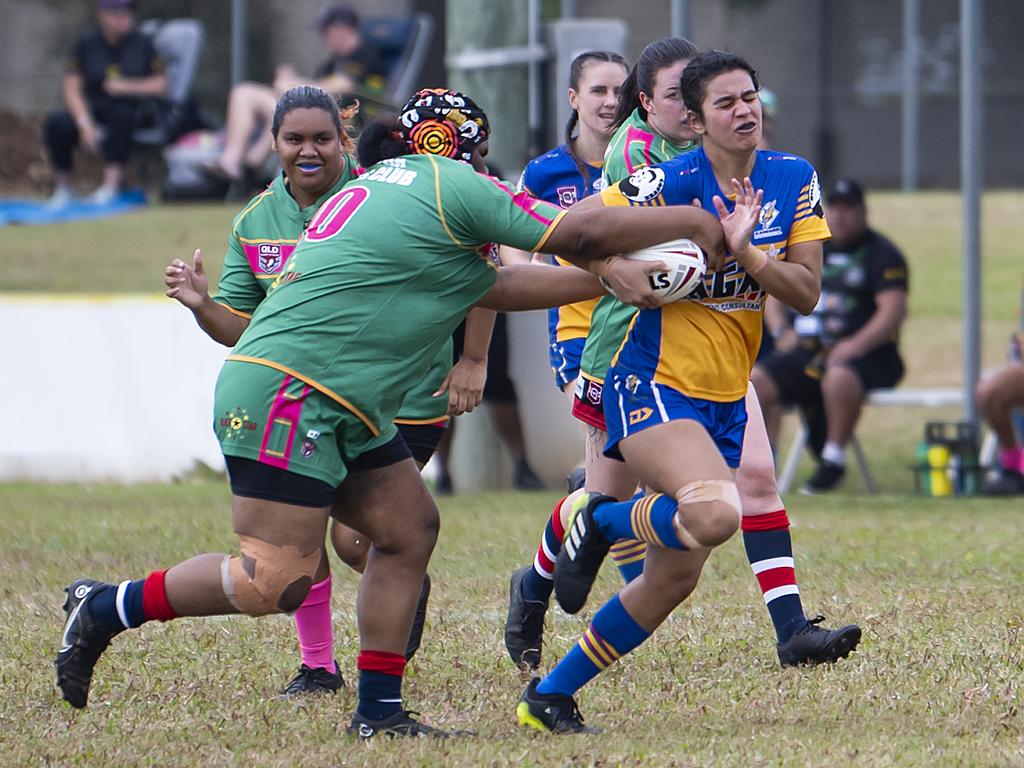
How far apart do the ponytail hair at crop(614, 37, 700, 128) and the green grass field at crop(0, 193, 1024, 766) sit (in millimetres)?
1792

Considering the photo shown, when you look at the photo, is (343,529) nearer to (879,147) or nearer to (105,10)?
(105,10)

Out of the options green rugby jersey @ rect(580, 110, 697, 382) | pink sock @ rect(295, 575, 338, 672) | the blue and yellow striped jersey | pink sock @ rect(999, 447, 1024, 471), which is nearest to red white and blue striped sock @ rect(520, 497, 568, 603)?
green rugby jersey @ rect(580, 110, 697, 382)

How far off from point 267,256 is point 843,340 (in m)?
6.55

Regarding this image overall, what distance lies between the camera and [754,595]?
7.07 meters

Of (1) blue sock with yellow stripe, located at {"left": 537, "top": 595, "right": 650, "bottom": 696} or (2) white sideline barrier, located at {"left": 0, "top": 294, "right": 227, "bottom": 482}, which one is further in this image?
(2) white sideline barrier, located at {"left": 0, "top": 294, "right": 227, "bottom": 482}

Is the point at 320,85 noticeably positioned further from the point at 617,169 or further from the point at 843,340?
the point at 617,169

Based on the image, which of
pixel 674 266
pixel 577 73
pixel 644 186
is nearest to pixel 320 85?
pixel 577 73

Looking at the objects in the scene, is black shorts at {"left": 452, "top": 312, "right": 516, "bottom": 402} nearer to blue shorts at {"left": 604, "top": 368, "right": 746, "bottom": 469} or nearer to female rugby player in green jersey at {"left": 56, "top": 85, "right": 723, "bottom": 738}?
blue shorts at {"left": 604, "top": 368, "right": 746, "bottom": 469}

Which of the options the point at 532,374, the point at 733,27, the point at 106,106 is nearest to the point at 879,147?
the point at 733,27

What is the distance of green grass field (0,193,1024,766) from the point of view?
477 cm

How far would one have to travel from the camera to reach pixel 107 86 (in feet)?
59.8

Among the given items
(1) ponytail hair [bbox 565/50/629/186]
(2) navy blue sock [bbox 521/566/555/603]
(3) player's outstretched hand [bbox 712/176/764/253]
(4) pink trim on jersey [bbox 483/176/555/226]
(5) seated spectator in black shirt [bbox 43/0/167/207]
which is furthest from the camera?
(5) seated spectator in black shirt [bbox 43/0/167/207]

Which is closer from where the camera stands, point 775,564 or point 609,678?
point 609,678

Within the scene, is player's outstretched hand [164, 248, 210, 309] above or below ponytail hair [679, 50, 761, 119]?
below
